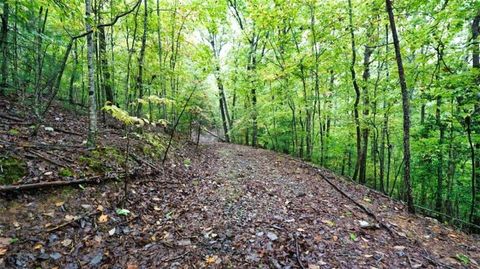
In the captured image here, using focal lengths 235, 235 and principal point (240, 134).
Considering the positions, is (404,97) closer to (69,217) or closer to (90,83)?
(69,217)

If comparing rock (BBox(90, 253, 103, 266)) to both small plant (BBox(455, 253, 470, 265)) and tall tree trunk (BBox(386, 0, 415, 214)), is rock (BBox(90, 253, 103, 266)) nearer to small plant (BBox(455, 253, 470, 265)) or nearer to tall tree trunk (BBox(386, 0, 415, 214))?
small plant (BBox(455, 253, 470, 265))

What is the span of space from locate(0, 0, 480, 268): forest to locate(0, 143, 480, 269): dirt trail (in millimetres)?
922

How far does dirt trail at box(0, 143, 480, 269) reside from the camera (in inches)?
128

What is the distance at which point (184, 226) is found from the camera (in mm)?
4230

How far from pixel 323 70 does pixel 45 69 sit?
11913mm

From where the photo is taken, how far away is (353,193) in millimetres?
6984

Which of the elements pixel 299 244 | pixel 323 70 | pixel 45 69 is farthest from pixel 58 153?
pixel 323 70

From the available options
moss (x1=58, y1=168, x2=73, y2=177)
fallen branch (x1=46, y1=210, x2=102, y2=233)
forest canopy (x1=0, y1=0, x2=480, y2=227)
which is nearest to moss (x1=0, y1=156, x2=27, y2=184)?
moss (x1=58, y1=168, x2=73, y2=177)

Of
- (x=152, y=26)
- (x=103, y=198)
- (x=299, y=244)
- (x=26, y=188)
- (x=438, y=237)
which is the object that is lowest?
(x=438, y=237)

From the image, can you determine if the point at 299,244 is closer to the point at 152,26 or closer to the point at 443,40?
the point at 443,40

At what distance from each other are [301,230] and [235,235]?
1.17m


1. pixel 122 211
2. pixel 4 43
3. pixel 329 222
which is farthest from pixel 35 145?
pixel 329 222

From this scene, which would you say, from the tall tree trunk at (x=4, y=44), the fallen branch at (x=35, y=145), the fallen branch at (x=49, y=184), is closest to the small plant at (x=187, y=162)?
the fallen branch at (x=35, y=145)

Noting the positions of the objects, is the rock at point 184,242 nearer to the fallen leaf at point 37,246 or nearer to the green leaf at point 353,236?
the fallen leaf at point 37,246
